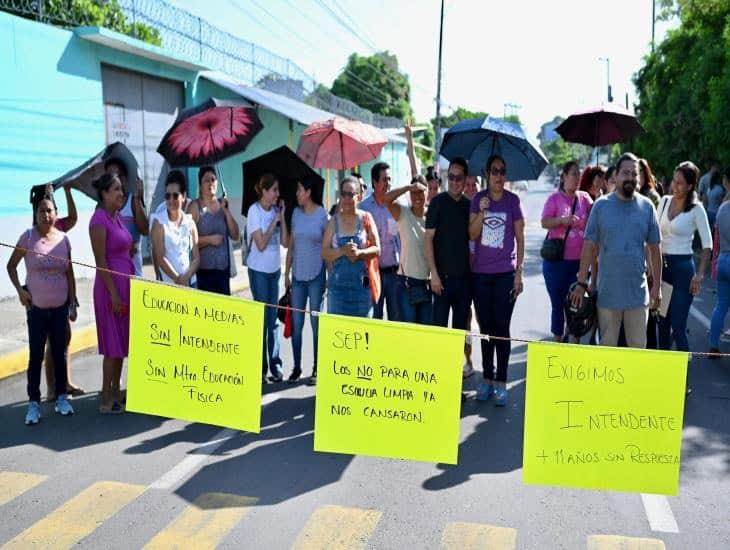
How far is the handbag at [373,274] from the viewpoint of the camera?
642 centimetres

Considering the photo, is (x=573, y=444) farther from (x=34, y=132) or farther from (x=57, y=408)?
→ (x=34, y=132)

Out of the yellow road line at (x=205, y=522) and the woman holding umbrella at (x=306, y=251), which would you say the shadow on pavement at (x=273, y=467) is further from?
the woman holding umbrella at (x=306, y=251)

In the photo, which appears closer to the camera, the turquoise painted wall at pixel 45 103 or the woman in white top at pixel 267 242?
the woman in white top at pixel 267 242

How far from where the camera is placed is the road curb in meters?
7.32

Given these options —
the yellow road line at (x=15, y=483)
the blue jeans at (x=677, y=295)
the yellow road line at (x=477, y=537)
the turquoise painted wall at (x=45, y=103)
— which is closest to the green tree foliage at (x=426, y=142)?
the turquoise painted wall at (x=45, y=103)

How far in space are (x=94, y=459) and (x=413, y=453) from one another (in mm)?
2511

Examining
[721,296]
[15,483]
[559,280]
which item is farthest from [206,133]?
[721,296]

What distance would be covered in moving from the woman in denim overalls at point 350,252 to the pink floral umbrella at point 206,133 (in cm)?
187

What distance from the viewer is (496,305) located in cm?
617

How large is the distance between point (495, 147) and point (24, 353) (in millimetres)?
4975

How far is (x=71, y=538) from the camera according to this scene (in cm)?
405

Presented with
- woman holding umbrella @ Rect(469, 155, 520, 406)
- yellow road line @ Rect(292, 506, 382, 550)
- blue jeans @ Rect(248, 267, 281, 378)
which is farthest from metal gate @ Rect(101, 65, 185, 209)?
yellow road line @ Rect(292, 506, 382, 550)

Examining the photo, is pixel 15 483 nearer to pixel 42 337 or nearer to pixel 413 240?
pixel 42 337

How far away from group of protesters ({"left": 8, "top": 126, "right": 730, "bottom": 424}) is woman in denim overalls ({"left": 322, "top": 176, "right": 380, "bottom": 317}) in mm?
11
